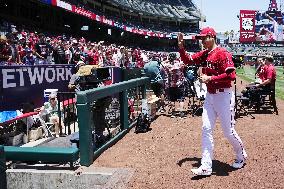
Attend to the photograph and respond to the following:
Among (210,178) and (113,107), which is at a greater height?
(113,107)

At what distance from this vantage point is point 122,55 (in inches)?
942

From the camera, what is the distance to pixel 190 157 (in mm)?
6906

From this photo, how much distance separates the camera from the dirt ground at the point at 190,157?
552 centimetres

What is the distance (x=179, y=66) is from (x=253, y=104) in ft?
8.63

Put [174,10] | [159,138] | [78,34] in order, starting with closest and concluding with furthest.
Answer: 1. [159,138]
2. [78,34]
3. [174,10]

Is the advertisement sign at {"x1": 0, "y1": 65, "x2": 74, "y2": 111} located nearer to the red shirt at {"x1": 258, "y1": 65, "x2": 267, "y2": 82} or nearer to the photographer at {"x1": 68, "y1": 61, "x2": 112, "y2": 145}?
the photographer at {"x1": 68, "y1": 61, "x2": 112, "y2": 145}

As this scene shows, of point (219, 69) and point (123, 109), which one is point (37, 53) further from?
point (219, 69)

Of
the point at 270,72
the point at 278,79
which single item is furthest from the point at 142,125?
the point at 278,79

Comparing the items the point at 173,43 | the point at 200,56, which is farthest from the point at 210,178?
the point at 173,43

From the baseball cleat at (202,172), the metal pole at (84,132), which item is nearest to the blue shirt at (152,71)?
the metal pole at (84,132)

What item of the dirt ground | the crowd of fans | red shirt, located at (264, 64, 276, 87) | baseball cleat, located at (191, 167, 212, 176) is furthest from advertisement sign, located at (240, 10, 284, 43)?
baseball cleat, located at (191, 167, 212, 176)

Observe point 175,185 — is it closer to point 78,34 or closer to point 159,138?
point 159,138

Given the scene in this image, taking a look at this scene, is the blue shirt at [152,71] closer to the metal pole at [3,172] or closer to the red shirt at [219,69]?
the red shirt at [219,69]

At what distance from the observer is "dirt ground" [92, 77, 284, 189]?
5.52 metres
